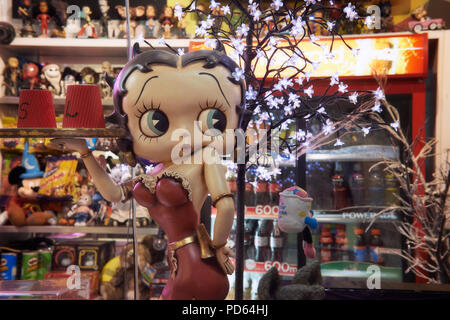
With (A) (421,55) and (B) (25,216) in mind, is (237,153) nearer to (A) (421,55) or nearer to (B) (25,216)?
(A) (421,55)

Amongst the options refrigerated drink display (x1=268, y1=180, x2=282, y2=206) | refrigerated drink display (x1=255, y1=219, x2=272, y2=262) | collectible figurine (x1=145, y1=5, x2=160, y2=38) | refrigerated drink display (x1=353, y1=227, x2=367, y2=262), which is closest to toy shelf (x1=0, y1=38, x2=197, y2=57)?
collectible figurine (x1=145, y1=5, x2=160, y2=38)

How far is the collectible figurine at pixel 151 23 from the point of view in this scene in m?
2.74

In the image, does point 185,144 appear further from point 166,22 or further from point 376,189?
point 376,189

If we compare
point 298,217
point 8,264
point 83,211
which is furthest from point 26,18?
point 298,217

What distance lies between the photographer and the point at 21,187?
286cm

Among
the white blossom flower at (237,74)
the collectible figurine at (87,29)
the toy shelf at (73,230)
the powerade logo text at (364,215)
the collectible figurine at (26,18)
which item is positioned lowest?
the toy shelf at (73,230)

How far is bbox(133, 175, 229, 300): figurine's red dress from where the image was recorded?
112 centimetres

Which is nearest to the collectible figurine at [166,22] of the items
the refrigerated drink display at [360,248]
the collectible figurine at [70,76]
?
the collectible figurine at [70,76]

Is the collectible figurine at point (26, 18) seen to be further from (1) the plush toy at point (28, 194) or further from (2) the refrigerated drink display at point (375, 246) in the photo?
(2) the refrigerated drink display at point (375, 246)

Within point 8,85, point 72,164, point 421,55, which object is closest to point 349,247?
point 421,55

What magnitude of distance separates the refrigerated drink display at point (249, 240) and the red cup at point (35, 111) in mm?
1948

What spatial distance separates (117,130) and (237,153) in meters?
0.36

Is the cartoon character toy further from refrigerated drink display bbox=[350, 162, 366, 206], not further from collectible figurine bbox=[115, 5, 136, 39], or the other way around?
collectible figurine bbox=[115, 5, 136, 39]

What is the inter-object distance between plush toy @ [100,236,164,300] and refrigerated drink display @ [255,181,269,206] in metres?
0.80
